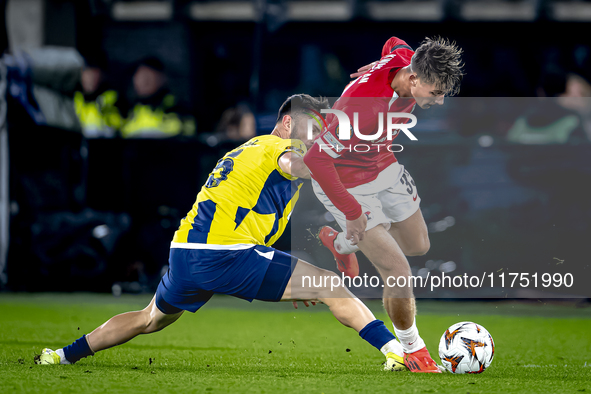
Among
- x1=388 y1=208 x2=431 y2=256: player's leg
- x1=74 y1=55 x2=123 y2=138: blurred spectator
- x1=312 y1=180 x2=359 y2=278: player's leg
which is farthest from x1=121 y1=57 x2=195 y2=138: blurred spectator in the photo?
x1=388 y1=208 x2=431 y2=256: player's leg

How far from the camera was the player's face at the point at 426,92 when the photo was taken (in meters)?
4.52

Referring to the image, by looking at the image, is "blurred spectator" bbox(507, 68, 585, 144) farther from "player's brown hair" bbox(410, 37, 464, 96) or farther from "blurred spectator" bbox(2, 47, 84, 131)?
"blurred spectator" bbox(2, 47, 84, 131)

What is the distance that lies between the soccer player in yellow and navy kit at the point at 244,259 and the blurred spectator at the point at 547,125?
15.9 feet

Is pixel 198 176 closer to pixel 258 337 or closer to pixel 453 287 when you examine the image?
pixel 258 337

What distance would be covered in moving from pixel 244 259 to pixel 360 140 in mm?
1190

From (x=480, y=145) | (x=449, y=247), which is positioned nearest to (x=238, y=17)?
(x=480, y=145)

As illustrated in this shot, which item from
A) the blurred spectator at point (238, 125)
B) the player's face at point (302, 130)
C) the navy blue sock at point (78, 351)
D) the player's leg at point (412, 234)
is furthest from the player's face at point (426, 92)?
the blurred spectator at point (238, 125)

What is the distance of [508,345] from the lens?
18.6ft

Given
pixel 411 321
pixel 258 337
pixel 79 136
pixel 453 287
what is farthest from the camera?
pixel 79 136

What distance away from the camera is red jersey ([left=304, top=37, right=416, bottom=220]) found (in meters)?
4.46

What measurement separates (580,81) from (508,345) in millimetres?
4702

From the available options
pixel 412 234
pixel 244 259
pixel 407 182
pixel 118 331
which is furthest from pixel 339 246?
pixel 118 331

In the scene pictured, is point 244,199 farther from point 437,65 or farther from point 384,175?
point 437,65

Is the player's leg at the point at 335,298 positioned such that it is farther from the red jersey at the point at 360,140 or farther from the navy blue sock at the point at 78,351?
the navy blue sock at the point at 78,351
